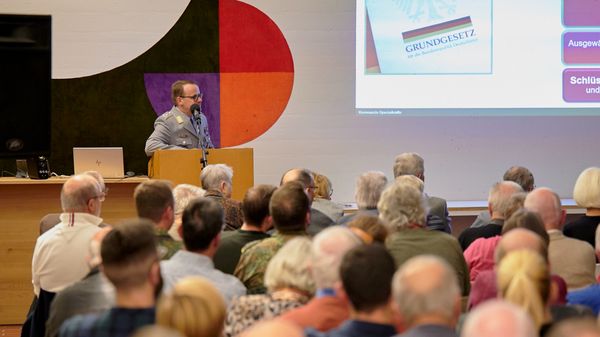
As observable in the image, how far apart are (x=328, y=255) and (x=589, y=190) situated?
2.87 metres

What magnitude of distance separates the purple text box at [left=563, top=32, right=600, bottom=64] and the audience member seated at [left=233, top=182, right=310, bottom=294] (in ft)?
16.0

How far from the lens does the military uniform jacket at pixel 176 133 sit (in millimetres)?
7473

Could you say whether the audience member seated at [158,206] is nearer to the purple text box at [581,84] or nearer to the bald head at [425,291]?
the bald head at [425,291]

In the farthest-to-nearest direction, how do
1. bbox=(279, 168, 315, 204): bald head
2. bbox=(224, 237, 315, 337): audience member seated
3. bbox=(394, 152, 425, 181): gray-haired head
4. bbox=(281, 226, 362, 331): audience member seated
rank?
1. bbox=(394, 152, 425, 181): gray-haired head
2. bbox=(279, 168, 315, 204): bald head
3. bbox=(224, 237, 315, 337): audience member seated
4. bbox=(281, 226, 362, 331): audience member seated

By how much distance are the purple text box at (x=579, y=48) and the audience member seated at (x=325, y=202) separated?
3.24 meters

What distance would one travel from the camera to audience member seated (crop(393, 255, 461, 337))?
8.10ft

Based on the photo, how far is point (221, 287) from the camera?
3.59 m

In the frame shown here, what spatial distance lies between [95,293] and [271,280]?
712 mm

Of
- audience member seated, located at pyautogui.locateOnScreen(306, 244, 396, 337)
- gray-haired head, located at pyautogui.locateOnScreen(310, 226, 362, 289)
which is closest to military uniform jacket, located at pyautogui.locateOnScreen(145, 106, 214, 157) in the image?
gray-haired head, located at pyautogui.locateOnScreen(310, 226, 362, 289)

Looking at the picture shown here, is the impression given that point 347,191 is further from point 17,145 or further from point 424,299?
point 424,299

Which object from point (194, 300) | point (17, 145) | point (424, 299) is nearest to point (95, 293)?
point (194, 300)

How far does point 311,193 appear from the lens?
19.2 ft

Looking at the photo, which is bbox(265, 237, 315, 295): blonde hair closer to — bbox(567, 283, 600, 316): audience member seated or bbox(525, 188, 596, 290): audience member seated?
bbox(567, 283, 600, 316): audience member seated

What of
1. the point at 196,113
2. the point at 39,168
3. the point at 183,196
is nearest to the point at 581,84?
the point at 196,113
